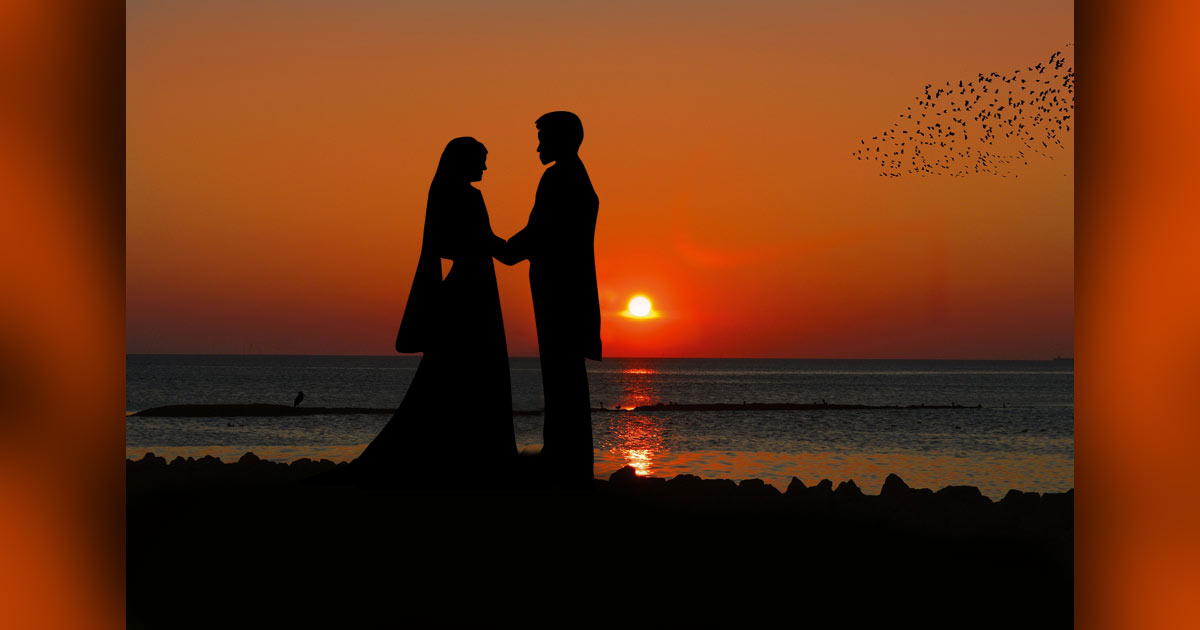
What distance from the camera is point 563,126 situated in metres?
7.68

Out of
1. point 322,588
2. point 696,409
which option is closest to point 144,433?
point 696,409

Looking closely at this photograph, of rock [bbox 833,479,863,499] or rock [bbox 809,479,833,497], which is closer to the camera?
rock [bbox 833,479,863,499]

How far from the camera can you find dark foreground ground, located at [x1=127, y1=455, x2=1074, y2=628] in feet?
16.2

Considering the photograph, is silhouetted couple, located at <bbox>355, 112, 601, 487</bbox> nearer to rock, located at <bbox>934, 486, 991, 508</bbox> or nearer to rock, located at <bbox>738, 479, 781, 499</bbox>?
rock, located at <bbox>738, 479, 781, 499</bbox>

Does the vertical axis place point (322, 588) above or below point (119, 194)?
below

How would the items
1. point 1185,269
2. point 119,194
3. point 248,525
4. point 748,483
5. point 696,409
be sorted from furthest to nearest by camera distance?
point 696,409, point 748,483, point 248,525, point 119,194, point 1185,269

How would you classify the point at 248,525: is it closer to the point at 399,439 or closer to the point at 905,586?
the point at 399,439

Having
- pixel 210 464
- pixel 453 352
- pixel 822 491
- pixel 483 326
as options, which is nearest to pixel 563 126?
pixel 483 326

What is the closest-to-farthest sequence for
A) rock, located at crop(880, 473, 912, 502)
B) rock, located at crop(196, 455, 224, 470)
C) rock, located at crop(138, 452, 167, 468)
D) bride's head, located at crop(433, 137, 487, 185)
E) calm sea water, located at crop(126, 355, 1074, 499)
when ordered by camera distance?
bride's head, located at crop(433, 137, 487, 185) → rock, located at crop(880, 473, 912, 502) → rock, located at crop(196, 455, 224, 470) → rock, located at crop(138, 452, 167, 468) → calm sea water, located at crop(126, 355, 1074, 499)

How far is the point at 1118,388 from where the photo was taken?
9.94ft

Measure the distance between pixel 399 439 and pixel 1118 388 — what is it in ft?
18.6

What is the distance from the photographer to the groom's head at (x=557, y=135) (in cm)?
767

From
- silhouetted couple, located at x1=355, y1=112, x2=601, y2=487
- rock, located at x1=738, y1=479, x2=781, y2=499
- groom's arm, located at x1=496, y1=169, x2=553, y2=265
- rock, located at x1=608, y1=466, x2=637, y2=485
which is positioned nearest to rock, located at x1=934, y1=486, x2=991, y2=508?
rock, located at x1=738, y1=479, x2=781, y2=499

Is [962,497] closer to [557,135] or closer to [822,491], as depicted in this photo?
[822,491]
